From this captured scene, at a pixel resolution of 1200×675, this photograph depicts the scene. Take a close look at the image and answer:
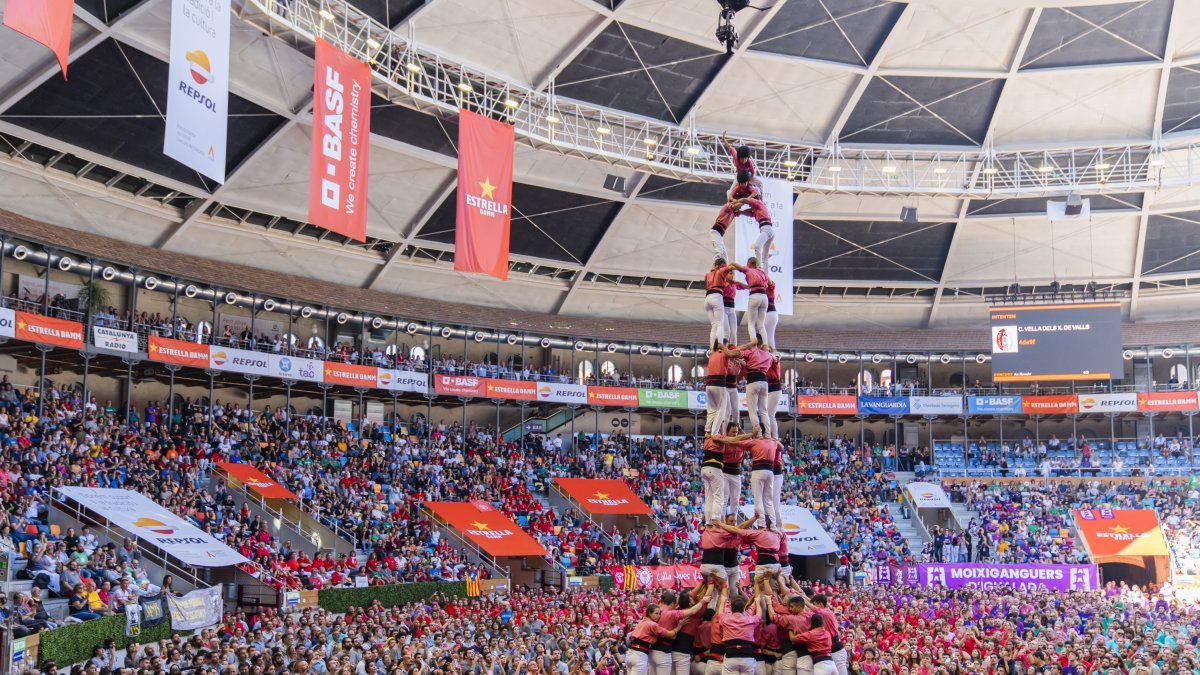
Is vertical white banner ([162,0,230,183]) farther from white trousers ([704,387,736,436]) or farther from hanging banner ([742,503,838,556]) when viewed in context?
hanging banner ([742,503,838,556])

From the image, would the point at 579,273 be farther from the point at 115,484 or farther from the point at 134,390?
the point at 115,484

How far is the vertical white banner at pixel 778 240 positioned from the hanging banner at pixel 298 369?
17552mm

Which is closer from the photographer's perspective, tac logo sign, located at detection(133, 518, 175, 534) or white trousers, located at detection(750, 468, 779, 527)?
white trousers, located at detection(750, 468, 779, 527)

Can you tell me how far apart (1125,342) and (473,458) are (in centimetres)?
3251

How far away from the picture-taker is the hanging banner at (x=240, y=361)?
3947 cm

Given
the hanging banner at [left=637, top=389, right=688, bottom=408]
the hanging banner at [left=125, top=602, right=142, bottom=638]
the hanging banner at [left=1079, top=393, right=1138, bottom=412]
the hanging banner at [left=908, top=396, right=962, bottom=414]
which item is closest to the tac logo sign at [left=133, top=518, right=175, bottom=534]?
the hanging banner at [left=125, top=602, right=142, bottom=638]

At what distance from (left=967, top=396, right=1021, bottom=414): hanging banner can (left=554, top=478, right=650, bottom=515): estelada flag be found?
61.4 ft

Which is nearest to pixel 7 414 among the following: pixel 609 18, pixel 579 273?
pixel 609 18

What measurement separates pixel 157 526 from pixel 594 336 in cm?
2783

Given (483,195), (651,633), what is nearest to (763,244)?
(651,633)

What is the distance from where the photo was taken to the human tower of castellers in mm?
15102

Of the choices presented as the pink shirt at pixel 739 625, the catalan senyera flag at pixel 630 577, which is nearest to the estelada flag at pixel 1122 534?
the catalan senyera flag at pixel 630 577

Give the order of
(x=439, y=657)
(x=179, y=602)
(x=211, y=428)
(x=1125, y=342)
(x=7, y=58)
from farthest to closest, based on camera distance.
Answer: (x=1125, y=342), (x=211, y=428), (x=7, y=58), (x=179, y=602), (x=439, y=657)

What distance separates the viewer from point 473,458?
1828 inches
